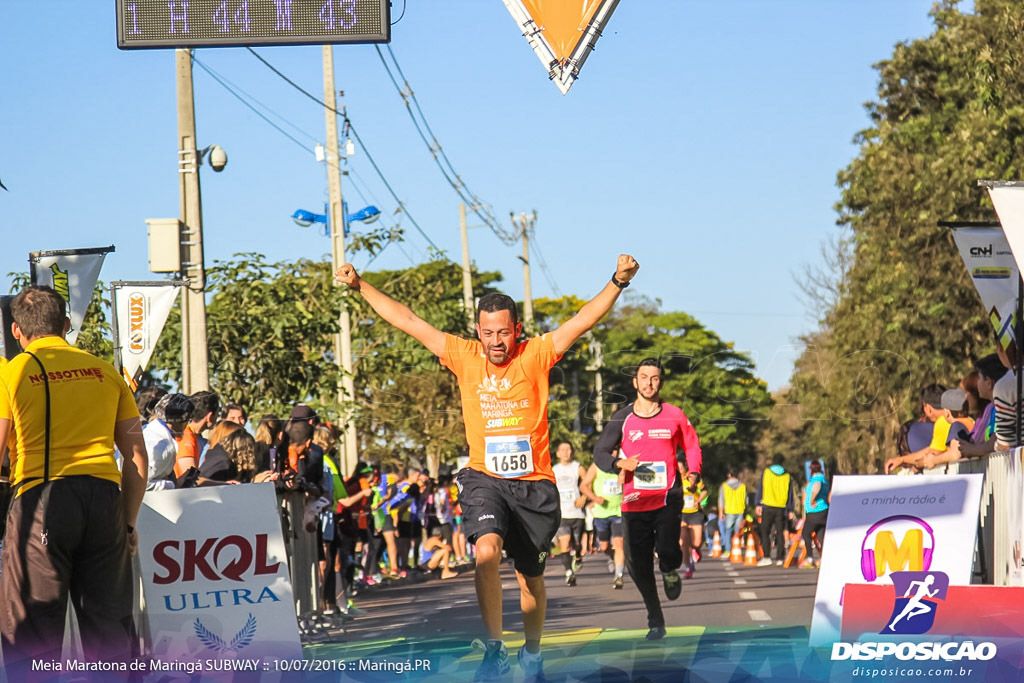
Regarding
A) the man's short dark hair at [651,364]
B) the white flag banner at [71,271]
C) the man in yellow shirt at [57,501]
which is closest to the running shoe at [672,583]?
the man's short dark hair at [651,364]

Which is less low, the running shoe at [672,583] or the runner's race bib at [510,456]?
the runner's race bib at [510,456]

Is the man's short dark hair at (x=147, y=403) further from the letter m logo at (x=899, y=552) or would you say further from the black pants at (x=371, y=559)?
the black pants at (x=371, y=559)

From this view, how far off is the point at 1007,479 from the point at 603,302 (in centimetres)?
305

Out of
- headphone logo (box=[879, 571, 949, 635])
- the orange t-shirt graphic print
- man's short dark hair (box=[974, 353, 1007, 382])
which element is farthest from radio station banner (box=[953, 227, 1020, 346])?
the orange t-shirt graphic print

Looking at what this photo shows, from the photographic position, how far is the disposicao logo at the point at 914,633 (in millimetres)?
7414

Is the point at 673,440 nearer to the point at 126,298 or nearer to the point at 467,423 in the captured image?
the point at 467,423

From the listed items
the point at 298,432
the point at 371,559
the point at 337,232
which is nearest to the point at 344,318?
the point at 337,232

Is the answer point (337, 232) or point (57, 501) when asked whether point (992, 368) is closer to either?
point (57, 501)

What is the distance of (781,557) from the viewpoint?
1011 inches

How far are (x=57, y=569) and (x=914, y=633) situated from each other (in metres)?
4.14

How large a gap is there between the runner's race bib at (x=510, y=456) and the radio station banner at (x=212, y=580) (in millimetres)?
1777

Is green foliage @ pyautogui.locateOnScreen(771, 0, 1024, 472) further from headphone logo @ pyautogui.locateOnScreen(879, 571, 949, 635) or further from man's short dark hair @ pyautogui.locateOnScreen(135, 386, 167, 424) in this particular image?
headphone logo @ pyautogui.locateOnScreen(879, 571, 949, 635)

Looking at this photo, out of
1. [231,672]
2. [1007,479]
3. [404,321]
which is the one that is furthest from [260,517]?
[1007,479]

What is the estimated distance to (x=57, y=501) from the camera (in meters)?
6.96
